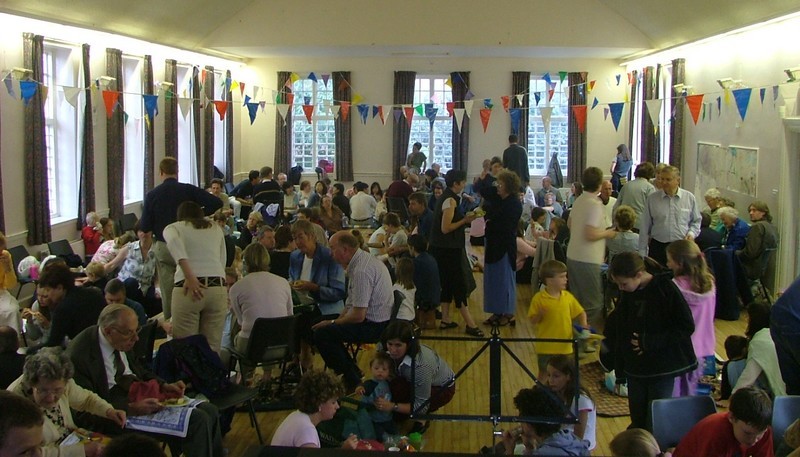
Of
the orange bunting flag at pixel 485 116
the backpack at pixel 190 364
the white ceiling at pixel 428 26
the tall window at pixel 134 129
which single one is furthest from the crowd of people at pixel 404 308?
the orange bunting flag at pixel 485 116

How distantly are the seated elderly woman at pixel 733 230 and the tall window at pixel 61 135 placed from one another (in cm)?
780

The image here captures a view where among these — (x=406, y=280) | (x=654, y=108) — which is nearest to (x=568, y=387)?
(x=406, y=280)

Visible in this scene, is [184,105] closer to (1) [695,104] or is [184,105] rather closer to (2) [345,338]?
(1) [695,104]

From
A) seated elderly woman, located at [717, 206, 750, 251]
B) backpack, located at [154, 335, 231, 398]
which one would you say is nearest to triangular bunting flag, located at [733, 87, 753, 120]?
seated elderly woman, located at [717, 206, 750, 251]

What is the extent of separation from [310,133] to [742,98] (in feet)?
33.9

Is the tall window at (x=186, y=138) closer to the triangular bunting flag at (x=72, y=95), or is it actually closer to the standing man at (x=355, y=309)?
the triangular bunting flag at (x=72, y=95)

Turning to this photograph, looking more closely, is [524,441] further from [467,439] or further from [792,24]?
[792,24]

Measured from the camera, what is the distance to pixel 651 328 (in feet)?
14.1

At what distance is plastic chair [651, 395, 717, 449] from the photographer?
12.5 ft

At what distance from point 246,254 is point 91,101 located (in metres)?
6.37

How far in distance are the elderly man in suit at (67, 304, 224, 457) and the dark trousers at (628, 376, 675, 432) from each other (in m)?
2.16

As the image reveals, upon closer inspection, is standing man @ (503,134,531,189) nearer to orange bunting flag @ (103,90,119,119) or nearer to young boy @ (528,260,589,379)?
orange bunting flag @ (103,90,119,119)

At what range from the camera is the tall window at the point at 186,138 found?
589 inches

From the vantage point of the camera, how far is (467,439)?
538 cm
